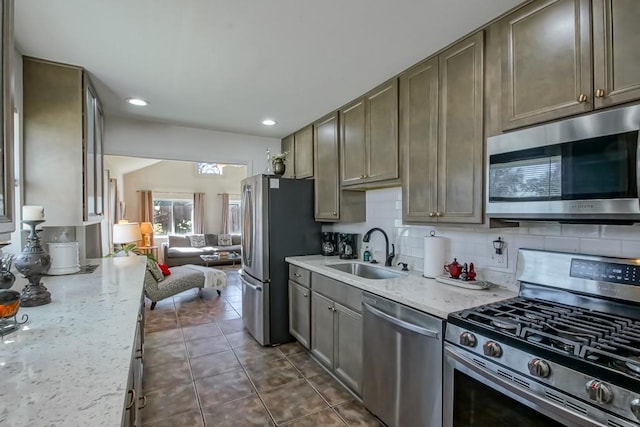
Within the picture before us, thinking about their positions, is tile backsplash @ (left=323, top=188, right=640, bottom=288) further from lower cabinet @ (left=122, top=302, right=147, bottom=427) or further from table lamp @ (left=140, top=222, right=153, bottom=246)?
table lamp @ (left=140, top=222, right=153, bottom=246)

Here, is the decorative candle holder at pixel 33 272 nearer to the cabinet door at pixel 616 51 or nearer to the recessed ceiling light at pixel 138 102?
the recessed ceiling light at pixel 138 102

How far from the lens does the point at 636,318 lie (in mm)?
1295

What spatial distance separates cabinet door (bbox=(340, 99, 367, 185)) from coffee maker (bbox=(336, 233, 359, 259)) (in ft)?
2.09

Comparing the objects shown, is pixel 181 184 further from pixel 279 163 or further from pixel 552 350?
pixel 552 350

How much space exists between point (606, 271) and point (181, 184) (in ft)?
32.2

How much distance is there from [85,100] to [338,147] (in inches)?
80.7

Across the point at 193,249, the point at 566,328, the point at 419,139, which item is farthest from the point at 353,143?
the point at 193,249

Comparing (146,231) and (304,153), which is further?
(146,231)

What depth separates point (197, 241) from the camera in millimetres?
8711

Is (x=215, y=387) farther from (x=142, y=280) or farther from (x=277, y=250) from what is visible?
(x=277, y=250)

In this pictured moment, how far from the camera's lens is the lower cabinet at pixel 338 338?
88.3 inches

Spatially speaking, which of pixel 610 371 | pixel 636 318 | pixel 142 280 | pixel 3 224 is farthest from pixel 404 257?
pixel 3 224

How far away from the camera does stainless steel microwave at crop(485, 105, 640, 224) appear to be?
3.89 ft

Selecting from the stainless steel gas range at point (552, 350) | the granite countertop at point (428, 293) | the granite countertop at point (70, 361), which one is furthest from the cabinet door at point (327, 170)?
the granite countertop at point (70, 361)
